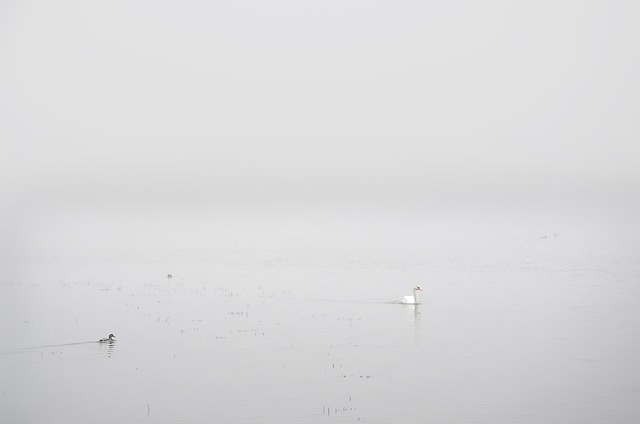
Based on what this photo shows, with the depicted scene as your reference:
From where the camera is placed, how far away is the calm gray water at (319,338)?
22.9 metres

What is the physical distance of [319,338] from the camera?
30531 mm

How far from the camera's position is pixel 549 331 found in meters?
32.0

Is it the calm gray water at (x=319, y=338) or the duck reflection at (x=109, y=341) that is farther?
the duck reflection at (x=109, y=341)

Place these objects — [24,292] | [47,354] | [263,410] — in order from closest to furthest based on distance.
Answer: [263,410] < [47,354] < [24,292]

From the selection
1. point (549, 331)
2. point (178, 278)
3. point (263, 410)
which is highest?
point (178, 278)

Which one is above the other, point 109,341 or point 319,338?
point 319,338

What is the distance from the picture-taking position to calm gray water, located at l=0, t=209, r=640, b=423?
22.9 metres

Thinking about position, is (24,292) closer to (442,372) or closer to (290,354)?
(290,354)

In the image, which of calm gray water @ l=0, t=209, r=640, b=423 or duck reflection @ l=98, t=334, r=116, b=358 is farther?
Result: duck reflection @ l=98, t=334, r=116, b=358

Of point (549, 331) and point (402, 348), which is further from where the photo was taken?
point (549, 331)

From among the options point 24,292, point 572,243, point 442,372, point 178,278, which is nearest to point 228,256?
point 178,278

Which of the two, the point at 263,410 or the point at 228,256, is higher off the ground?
the point at 228,256

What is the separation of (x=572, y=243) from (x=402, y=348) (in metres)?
44.7

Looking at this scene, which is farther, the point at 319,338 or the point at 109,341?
the point at 319,338
